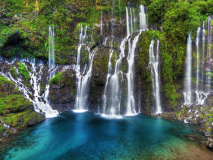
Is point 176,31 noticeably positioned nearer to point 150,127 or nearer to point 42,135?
point 150,127

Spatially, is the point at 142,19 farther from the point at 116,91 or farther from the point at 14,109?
the point at 14,109

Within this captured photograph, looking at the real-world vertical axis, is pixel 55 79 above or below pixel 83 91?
above

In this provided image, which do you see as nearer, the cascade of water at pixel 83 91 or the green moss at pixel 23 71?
the green moss at pixel 23 71

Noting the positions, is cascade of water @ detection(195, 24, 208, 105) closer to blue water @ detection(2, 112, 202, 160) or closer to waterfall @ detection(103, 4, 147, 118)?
blue water @ detection(2, 112, 202, 160)

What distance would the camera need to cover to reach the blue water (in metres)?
6.70

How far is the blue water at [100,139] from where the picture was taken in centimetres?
670

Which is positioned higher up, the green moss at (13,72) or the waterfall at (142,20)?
the waterfall at (142,20)

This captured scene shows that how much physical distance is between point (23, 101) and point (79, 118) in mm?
4678

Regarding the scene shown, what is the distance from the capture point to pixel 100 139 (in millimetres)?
8398

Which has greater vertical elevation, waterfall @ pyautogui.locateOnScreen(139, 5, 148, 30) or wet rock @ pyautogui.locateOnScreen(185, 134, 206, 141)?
waterfall @ pyautogui.locateOnScreen(139, 5, 148, 30)

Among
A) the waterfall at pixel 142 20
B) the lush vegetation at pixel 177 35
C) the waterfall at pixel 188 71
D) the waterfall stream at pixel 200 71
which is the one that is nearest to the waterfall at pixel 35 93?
the lush vegetation at pixel 177 35

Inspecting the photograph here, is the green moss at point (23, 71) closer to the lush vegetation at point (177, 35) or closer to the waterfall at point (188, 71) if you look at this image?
the lush vegetation at point (177, 35)

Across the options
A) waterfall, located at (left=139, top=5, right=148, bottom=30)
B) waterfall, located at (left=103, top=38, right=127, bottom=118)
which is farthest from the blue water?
waterfall, located at (left=139, top=5, right=148, bottom=30)

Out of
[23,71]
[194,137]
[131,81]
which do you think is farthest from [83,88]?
[194,137]
